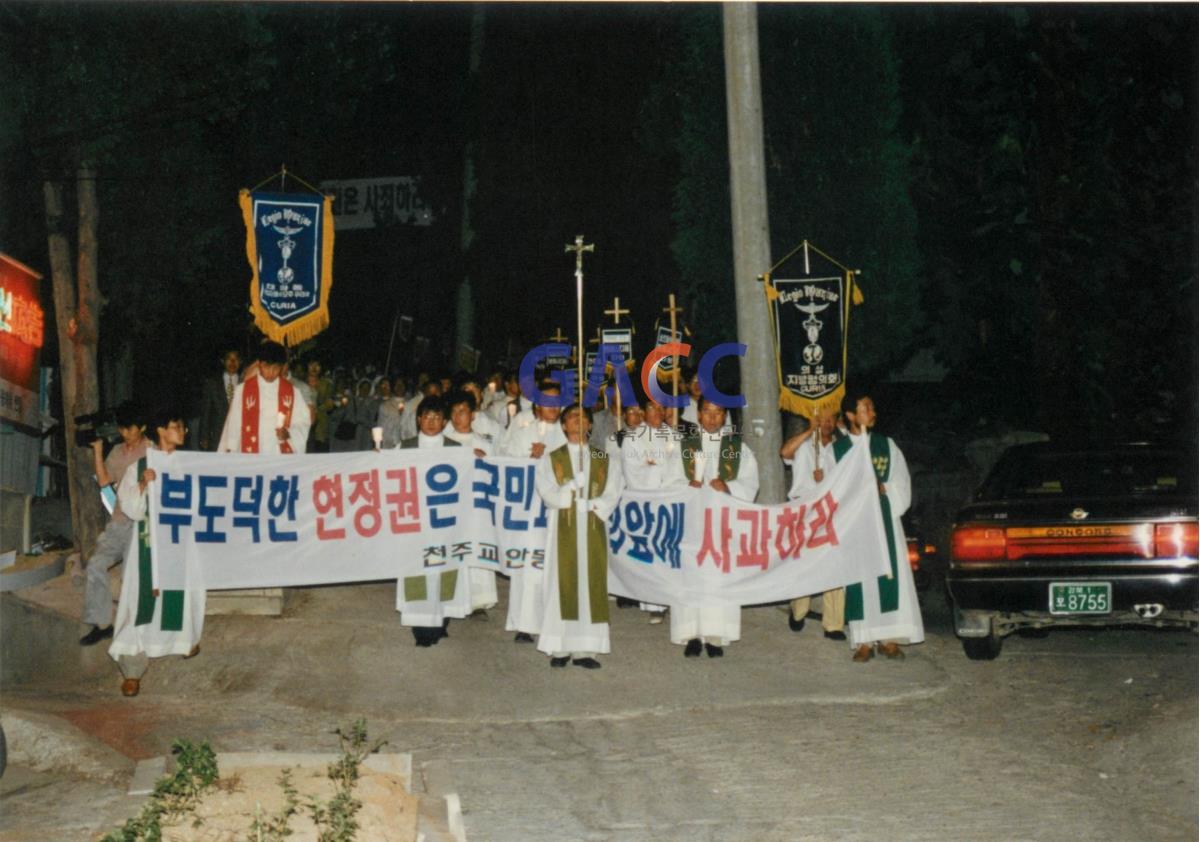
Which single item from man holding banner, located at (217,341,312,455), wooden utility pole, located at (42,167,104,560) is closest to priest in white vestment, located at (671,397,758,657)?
man holding banner, located at (217,341,312,455)

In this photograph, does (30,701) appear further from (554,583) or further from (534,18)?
(534,18)

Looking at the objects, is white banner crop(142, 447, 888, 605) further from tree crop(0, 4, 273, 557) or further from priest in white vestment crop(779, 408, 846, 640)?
tree crop(0, 4, 273, 557)

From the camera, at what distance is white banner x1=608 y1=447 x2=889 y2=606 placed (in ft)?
34.0

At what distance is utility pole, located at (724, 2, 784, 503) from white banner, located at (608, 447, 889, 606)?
39.9 inches

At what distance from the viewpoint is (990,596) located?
9.88 metres

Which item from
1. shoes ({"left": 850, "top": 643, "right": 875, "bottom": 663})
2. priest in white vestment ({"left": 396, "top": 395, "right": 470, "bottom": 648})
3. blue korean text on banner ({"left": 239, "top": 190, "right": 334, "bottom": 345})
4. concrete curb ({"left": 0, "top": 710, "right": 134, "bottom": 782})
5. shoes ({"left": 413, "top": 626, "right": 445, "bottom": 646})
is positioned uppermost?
blue korean text on banner ({"left": 239, "top": 190, "right": 334, "bottom": 345})

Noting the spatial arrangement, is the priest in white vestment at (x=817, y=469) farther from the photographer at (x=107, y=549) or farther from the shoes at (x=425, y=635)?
the photographer at (x=107, y=549)

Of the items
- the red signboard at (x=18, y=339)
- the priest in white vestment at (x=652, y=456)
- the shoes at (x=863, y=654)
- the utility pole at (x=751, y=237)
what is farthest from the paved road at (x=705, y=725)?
the red signboard at (x=18, y=339)

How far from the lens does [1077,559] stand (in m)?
9.66

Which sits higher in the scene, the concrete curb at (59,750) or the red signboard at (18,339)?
the red signboard at (18,339)

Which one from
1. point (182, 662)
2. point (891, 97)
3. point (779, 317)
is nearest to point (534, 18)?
point (891, 97)

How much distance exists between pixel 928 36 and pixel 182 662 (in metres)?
17.4

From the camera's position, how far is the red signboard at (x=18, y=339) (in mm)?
9359

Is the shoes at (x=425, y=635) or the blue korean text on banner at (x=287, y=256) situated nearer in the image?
the shoes at (x=425, y=635)
